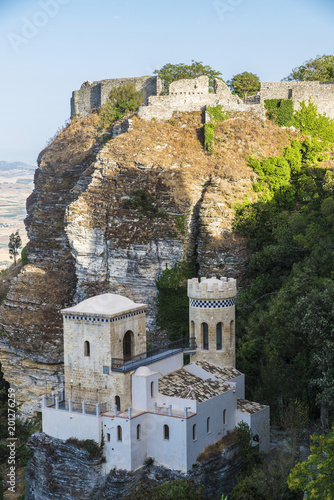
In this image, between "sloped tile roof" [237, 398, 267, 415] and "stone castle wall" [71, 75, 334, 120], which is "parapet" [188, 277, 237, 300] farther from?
"stone castle wall" [71, 75, 334, 120]

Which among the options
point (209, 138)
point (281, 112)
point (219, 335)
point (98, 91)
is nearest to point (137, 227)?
point (209, 138)

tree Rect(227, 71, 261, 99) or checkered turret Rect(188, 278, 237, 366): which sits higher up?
tree Rect(227, 71, 261, 99)

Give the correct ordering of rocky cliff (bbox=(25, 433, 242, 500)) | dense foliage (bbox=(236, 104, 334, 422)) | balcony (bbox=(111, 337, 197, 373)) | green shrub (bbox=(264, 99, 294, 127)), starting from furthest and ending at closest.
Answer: green shrub (bbox=(264, 99, 294, 127)), dense foliage (bbox=(236, 104, 334, 422)), balcony (bbox=(111, 337, 197, 373)), rocky cliff (bbox=(25, 433, 242, 500))

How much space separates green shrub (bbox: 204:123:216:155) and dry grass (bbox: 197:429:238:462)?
20585 millimetres

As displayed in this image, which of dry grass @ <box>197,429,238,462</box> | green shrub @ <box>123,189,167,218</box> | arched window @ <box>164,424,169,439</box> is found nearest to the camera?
arched window @ <box>164,424,169,439</box>

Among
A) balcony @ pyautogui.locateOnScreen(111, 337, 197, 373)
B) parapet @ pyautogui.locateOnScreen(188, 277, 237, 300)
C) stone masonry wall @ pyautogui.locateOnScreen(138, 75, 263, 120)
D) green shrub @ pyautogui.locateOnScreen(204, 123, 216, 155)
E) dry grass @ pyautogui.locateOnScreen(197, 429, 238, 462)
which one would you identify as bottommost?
dry grass @ pyautogui.locateOnScreen(197, 429, 238, 462)

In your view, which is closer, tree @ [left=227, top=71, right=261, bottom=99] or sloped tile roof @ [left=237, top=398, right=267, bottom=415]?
sloped tile roof @ [left=237, top=398, right=267, bottom=415]

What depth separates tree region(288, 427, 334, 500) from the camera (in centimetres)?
1934

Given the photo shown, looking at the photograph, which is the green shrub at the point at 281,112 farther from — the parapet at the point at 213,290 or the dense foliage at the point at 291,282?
the parapet at the point at 213,290

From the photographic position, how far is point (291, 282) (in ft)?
109

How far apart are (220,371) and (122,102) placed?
96.0 ft

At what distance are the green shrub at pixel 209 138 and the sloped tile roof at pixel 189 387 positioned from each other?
18502 millimetres

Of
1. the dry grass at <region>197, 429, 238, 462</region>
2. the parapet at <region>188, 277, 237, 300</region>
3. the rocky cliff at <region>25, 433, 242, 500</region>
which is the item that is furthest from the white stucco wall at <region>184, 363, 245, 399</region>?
the rocky cliff at <region>25, 433, 242, 500</region>

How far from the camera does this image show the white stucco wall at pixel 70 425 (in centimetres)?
2509
